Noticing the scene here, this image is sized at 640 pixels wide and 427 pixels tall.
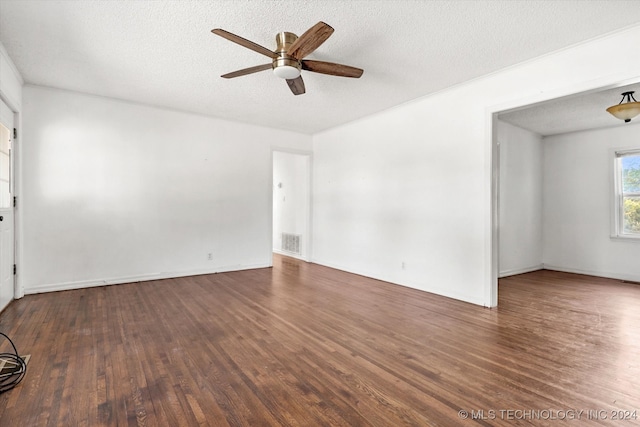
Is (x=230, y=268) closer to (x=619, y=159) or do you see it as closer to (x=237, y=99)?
(x=237, y=99)

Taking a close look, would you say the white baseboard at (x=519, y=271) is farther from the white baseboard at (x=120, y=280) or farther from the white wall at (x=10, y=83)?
the white wall at (x=10, y=83)

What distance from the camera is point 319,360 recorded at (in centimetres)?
226

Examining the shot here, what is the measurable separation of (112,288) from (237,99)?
3.23 meters

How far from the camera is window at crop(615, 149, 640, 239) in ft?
17.3

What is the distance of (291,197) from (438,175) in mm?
3908

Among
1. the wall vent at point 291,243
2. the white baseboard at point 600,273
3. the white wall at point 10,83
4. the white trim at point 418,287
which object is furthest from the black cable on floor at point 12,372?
the white baseboard at point 600,273

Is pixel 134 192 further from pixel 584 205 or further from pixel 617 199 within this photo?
pixel 617 199

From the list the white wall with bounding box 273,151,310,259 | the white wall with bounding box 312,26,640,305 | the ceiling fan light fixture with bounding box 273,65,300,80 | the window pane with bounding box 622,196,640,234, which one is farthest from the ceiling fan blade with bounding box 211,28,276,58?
the window pane with bounding box 622,196,640,234

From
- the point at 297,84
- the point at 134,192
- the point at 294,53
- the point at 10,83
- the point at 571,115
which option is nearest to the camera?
the point at 294,53

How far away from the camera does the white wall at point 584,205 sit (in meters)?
5.34

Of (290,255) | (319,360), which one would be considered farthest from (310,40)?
(290,255)

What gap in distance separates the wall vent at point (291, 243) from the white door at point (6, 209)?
15.2 feet

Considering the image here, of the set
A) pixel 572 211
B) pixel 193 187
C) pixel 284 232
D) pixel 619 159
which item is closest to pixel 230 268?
pixel 193 187

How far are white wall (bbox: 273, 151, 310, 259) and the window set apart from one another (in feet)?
18.7
